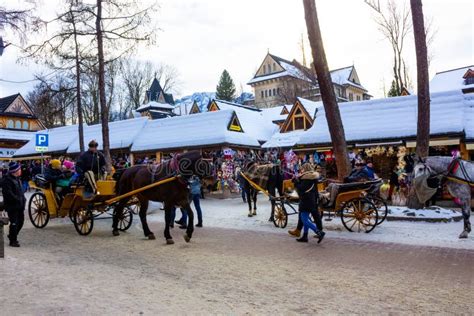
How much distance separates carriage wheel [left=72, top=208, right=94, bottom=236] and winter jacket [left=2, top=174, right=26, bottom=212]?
5.63ft

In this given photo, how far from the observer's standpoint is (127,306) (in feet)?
16.4

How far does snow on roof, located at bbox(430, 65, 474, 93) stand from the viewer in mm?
33588

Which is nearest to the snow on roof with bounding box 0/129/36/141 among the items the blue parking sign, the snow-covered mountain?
the snow-covered mountain

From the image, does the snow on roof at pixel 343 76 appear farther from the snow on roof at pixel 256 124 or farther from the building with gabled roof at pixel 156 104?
the snow on roof at pixel 256 124

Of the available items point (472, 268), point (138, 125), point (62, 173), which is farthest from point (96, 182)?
point (138, 125)

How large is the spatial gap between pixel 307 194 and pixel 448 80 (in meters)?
31.4

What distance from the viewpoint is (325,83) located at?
13406 millimetres

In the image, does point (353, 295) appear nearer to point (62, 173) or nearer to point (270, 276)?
point (270, 276)

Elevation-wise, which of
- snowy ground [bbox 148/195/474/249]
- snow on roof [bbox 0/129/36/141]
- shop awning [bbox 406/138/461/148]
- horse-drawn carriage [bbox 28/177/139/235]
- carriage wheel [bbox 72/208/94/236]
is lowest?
snowy ground [bbox 148/195/474/249]

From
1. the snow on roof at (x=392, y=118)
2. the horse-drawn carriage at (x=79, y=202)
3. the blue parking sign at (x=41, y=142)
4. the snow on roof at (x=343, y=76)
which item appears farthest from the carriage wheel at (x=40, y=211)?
the snow on roof at (x=343, y=76)

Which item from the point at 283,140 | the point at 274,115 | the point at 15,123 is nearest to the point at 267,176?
the point at 283,140

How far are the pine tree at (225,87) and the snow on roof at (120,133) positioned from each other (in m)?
41.0

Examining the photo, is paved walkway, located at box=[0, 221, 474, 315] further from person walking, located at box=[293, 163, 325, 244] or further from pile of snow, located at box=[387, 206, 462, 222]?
pile of snow, located at box=[387, 206, 462, 222]

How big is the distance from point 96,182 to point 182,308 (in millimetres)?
6300
